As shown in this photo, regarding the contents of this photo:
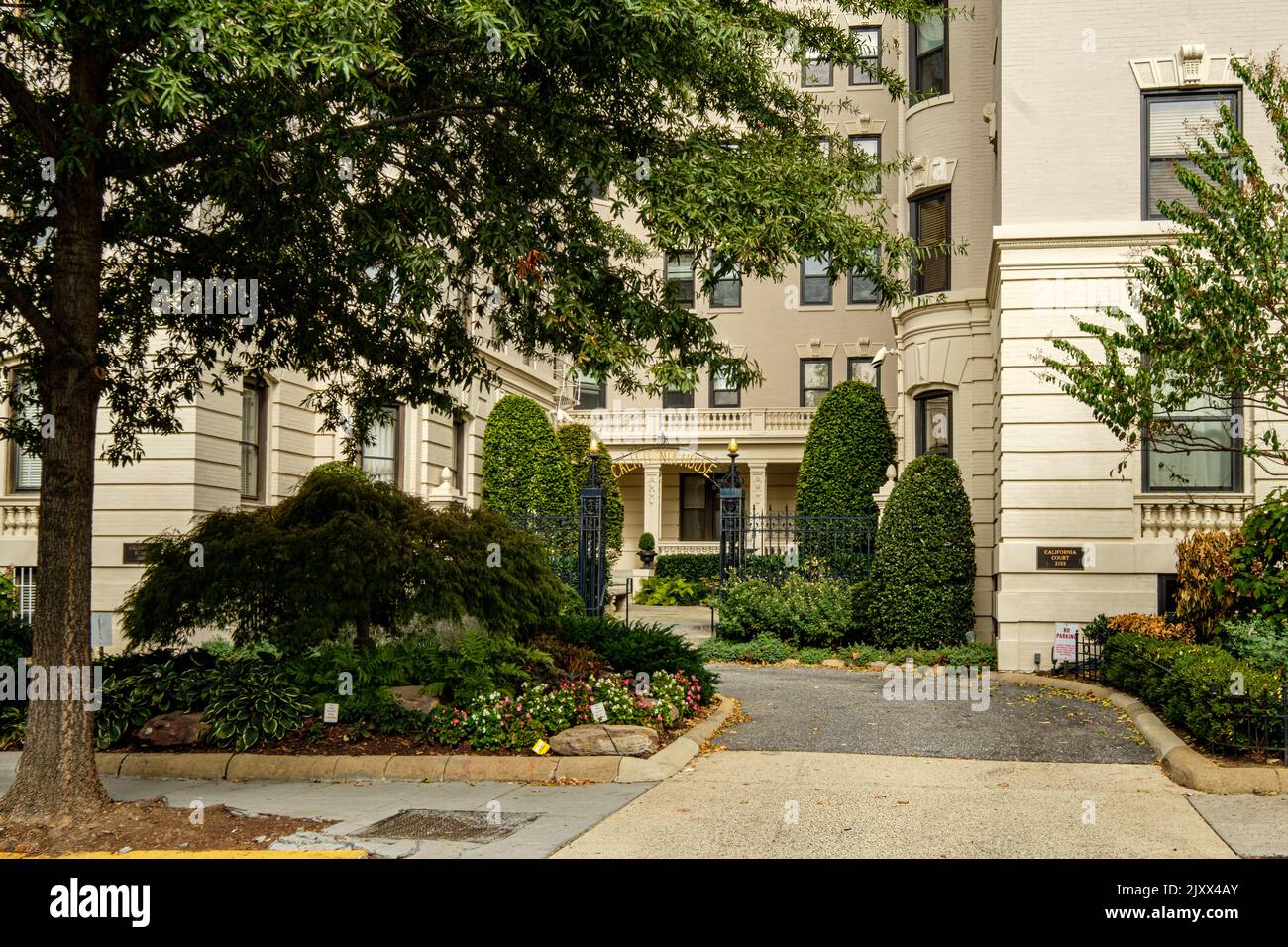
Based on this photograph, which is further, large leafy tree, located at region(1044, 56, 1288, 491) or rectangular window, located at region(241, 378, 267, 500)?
rectangular window, located at region(241, 378, 267, 500)

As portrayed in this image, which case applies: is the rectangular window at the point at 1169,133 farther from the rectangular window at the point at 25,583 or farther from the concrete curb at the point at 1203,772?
the rectangular window at the point at 25,583

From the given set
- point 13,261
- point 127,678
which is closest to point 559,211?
point 13,261

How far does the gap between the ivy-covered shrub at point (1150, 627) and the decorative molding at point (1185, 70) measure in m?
7.44

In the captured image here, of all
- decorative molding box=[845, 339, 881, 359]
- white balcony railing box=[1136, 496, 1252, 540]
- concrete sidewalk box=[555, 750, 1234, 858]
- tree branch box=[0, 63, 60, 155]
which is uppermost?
decorative molding box=[845, 339, 881, 359]

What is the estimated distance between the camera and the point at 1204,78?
1659 centimetres

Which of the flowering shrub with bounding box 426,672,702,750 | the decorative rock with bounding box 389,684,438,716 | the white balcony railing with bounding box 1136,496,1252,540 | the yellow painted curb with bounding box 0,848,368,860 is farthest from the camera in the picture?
the white balcony railing with bounding box 1136,496,1252,540

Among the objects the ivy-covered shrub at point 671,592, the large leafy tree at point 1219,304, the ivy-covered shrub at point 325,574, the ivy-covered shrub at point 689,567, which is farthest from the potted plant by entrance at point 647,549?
the large leafy tree at point 1219,304

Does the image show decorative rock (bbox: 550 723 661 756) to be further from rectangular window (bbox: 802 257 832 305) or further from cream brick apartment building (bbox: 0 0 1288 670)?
rectangular window (bbox: 802 257 832 305)

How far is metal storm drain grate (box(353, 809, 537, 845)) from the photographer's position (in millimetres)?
7801

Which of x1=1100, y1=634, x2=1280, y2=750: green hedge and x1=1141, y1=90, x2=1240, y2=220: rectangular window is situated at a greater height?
x1=1141, y1=90, x2=1240, y2=220: rectangular window

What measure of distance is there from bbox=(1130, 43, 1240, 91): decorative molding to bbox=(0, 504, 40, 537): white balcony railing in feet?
58.2

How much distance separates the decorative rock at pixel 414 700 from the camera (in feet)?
36.6

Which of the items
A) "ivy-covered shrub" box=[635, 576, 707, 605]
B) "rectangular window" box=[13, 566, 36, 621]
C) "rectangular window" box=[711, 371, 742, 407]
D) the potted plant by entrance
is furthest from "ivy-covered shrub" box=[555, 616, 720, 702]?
"rectangular window" box=[711, 371, 742, 407]

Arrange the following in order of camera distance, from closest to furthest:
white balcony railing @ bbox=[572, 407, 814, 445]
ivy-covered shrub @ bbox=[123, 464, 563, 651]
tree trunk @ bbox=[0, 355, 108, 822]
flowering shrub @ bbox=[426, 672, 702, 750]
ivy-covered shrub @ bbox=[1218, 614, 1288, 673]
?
tree trunk @ bbox=[0, 355, 108, 822]
flowering shrub @ bbox=[426, 672, 702, 750]
ivy-covered shrub @ bbox=[123, 464, 563, 651]
ivy-covered shrub @ bbox=[1218, 614, 1288, 673]
white balcony railing @ bbox=[572, 407, 814, 445]
